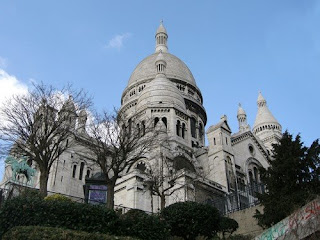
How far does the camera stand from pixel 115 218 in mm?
16531

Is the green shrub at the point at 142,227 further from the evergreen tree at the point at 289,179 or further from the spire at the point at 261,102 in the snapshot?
the spire at the point at 261,102

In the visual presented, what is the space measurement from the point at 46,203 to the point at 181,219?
646 cm

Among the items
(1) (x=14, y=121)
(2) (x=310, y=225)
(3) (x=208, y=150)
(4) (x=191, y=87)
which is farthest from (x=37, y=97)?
(4) (x=191, y=87)

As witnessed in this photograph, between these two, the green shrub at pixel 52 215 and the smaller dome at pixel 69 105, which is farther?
the smaller dome at pixel 69 105

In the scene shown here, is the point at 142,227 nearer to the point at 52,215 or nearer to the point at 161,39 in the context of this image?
the point at 52,215

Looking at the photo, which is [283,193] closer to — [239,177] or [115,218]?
[115,218]

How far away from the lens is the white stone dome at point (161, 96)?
48000 mm

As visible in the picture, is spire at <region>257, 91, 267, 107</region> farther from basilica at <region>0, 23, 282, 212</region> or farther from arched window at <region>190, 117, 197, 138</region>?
arched window at <region>190, 117, 197, 138</region>

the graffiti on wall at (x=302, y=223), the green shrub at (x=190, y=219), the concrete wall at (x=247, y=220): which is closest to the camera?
the graffiti on wall at (x=302, y=223)

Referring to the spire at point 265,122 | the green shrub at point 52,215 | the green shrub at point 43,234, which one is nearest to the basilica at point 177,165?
the green shrub at point 52,215

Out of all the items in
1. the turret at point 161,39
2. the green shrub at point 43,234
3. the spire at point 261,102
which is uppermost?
the turret at point 161,39

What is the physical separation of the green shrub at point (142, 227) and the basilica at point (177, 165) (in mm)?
10117

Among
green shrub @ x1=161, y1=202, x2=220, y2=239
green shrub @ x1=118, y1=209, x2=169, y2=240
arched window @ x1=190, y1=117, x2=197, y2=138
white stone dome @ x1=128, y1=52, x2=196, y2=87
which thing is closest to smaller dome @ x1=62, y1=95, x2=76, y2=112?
green shrub @ x1=161, y1=202, x2=220, y2=239

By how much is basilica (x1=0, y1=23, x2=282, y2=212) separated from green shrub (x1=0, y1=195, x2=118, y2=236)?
11.5 metres
